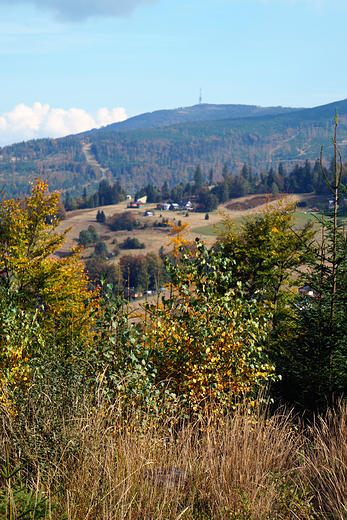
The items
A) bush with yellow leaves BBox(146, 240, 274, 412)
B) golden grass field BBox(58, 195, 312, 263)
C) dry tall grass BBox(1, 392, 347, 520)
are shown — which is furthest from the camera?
golden grass field BBox(58, 195, 312, 263)

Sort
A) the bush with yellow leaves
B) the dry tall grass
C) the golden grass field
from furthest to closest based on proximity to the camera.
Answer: the golden grass field → the bush with yellow leaves → the dry tall grass

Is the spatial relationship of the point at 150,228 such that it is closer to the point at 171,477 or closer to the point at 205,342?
the point at 205,342

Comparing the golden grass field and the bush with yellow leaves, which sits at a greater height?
the bush with yellow leaves

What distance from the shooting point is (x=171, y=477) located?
3717 millimetres

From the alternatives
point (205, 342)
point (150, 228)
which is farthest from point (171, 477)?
point (150, 228)

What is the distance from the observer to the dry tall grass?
327cm

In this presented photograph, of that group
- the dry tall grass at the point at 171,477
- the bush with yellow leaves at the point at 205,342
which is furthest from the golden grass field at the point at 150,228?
the dry tall grass at the point at 171,477

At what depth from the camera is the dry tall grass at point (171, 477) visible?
3.27 m

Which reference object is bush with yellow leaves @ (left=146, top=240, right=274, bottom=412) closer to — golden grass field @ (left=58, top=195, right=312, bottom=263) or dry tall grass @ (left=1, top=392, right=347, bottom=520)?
dry tall grass @ (left=1, top=392, right=347, bottom=520)

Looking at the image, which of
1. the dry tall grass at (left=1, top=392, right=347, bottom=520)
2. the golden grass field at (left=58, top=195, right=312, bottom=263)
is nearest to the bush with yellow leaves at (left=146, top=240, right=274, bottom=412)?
the dry tall grass at (left=1, top=392, right=347, bottom=520)

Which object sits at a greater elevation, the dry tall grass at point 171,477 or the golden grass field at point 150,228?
the dry tall grass at point 171,477

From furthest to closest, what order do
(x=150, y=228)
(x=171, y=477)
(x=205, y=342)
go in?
(x=150, y=228), (x=205, y=342), (x=171, y=477)

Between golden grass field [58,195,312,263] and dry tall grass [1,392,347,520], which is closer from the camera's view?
dry tall grass [1,392,347,520]

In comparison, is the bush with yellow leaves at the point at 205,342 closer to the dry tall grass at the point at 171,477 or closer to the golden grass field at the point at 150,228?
the dry tall grass at the point at 171,477
